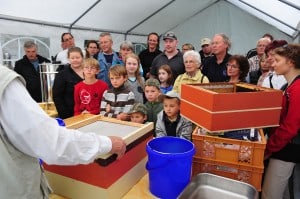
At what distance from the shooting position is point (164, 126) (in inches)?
65.5

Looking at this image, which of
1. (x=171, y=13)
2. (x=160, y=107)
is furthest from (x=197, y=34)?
(x=160, y=107)

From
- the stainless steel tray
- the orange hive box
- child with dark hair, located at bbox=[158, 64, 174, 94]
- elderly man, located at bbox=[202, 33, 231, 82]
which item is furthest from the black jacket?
the stainless steel tray

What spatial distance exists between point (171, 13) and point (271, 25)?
2585 mm

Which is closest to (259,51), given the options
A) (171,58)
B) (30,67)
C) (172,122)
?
(171,58)

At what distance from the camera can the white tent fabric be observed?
11.6 ft

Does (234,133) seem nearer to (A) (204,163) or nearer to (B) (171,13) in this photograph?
(A) (204,163)

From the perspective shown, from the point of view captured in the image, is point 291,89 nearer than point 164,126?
Yes

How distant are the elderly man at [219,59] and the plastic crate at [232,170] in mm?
1414

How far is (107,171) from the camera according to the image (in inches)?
37.4

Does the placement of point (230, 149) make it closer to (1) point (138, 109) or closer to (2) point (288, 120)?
(2) point (288, 120)

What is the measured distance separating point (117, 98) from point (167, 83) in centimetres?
63

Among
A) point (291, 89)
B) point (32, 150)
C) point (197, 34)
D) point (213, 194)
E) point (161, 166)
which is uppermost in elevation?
point (197, 34)

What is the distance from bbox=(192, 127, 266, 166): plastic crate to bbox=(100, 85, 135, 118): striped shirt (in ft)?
3.17

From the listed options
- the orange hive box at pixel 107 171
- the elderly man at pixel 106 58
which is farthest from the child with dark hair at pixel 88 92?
the orange hive box at pixel 107 171
